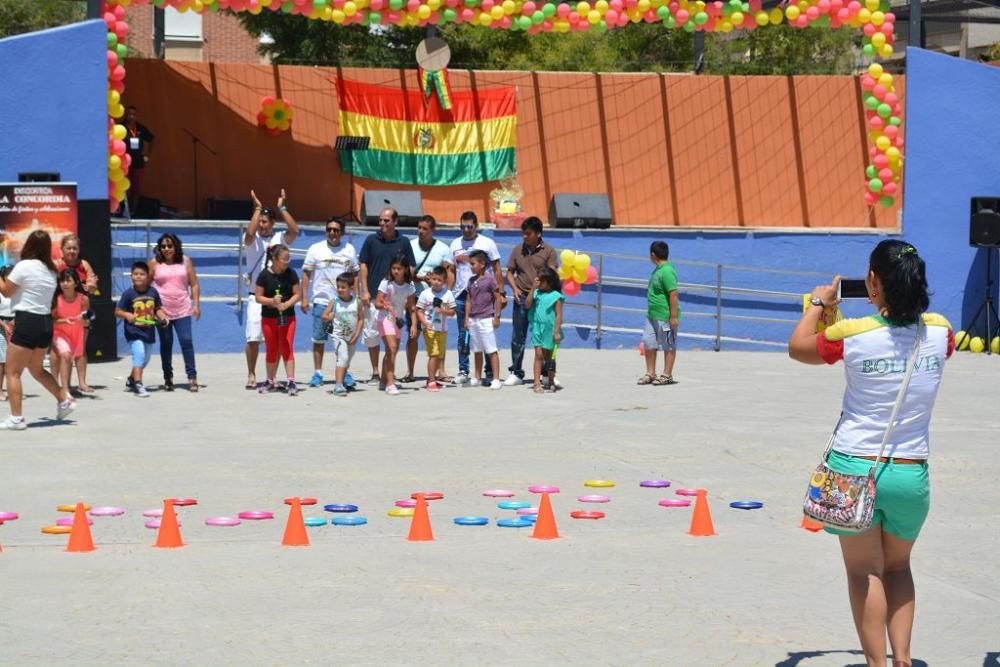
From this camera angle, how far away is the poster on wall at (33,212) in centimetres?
1659

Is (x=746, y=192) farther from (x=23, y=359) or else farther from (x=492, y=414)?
(x=23, y=359)

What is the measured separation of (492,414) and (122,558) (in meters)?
6.46

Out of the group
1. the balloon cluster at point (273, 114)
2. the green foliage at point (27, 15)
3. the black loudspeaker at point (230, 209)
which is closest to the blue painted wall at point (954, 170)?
the balloon cluster at point (273, 114)

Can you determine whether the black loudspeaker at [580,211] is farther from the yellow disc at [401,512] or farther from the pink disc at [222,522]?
the pink disc at [222,522]

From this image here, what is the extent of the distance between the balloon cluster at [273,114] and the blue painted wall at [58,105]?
15.5ft

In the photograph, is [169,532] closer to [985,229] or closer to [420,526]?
[420,526]

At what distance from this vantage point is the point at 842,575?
24.5ft

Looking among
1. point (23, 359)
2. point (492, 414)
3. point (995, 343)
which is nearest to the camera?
point (23, 359)

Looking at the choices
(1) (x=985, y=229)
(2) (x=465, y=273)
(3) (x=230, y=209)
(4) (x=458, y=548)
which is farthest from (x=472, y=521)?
(1) (x=985, y=229)

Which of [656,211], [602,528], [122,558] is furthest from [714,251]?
[122,558]

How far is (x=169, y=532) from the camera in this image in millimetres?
7988

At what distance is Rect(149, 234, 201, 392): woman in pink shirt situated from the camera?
15.4 meters

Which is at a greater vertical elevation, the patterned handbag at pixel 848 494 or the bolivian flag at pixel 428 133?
the bolivian flag at pixel 428 133

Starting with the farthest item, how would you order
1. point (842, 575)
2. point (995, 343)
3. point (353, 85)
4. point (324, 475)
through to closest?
point (353, 85), point (995, 343), point (324, 475), point (842, 575)
